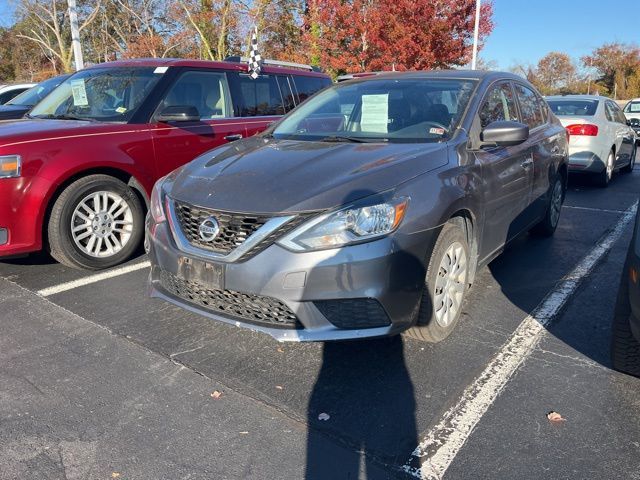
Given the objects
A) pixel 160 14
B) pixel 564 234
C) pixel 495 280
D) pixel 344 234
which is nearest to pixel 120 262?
pixel 344 234

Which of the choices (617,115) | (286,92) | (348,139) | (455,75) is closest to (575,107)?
(617,115)

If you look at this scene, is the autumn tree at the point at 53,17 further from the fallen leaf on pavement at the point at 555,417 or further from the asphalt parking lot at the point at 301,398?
the fallen leaf on pavement at the point at 555,417

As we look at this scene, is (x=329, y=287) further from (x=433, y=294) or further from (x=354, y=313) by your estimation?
(x=433, y=294)

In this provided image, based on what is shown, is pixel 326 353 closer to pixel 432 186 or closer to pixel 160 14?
pixel 432 186

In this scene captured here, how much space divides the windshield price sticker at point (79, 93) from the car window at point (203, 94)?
2.77 feet

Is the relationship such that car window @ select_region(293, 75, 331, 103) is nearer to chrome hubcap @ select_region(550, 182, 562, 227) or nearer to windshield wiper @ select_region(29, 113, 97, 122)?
windshield wiper @ select_region(29, 113, 97, 122)

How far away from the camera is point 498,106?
4.15 meters

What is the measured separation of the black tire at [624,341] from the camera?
9.02 feet

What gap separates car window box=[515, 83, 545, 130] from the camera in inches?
186

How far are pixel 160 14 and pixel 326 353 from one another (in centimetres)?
2368

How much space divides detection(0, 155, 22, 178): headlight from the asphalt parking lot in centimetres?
93

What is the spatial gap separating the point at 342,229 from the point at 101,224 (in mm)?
2832

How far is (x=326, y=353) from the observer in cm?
327

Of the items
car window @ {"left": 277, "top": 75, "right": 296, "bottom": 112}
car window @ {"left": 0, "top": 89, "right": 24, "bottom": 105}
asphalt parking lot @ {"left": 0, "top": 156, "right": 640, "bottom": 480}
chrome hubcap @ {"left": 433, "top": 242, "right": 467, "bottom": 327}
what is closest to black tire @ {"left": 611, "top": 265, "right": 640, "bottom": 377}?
asphalt parking lot @ {"left": 0, "top": 156, "right": 640, "bottom": 480}
